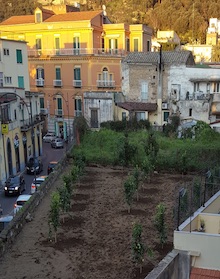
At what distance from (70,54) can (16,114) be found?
12.3 m

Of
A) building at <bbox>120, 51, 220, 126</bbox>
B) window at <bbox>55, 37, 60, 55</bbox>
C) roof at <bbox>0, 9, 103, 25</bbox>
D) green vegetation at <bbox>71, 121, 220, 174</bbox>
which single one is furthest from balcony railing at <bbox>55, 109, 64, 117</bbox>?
green vegetation at <bbox>71, 121, 220, 174</bbox>

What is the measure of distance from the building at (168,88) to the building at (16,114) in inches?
326

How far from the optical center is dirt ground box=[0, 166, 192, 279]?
11.8m

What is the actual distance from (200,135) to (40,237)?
57.2 feet

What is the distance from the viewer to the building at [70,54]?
39781 mm

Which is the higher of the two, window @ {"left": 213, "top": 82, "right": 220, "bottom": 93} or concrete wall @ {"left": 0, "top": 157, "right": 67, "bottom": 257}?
window @ {"left": 213, "top": 82, "right": 220, "bottom": 93}

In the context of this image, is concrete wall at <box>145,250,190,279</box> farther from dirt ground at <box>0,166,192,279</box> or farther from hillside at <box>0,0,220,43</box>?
hillside at <box>0,0,220,43</box>

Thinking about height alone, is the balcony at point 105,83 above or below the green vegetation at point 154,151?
above

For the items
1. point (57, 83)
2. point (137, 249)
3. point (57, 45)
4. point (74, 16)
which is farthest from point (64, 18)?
point (137, 249)

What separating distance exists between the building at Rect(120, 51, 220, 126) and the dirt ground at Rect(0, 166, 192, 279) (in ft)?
48.8

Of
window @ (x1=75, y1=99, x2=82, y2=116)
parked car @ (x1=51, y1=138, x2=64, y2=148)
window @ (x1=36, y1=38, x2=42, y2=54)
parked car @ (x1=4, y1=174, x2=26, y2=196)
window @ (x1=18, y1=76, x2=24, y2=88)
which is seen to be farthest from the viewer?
window @ (x1=36, y1=38, x2=42, y2=54)

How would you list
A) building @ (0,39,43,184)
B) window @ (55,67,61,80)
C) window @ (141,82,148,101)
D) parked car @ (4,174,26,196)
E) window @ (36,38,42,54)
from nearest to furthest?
parked car @ (4,174,26,196) → building @ (0,39,43,184) → window @ (141,82,148,101) → window @ (55,67,61,80) → window @ (36,38,42,54)

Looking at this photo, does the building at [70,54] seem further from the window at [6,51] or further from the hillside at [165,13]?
the hillside at [165,13]

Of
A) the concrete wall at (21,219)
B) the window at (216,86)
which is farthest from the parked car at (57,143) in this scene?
the concrete wall at (21,219)
